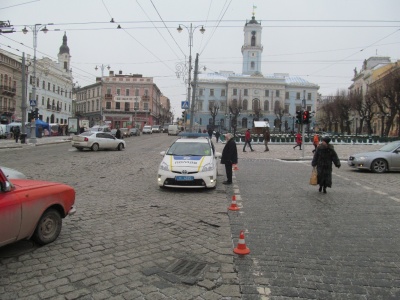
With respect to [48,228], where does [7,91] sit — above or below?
above

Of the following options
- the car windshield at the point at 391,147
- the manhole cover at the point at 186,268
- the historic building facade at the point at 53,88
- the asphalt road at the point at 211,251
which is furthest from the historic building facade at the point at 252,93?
the manhole cover at the point at 186,268

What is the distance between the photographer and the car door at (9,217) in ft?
14.4

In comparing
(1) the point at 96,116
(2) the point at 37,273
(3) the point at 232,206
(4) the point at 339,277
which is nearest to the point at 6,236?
(2) the point at 37,273

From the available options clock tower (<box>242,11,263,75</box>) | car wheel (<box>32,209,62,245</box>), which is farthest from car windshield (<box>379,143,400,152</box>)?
clock tower (<box>242,11,263,75</box>)

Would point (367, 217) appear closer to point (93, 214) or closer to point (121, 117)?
point (93, 214)

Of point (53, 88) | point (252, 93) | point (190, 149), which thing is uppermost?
point (252, 93)

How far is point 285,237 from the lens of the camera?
19.7ft

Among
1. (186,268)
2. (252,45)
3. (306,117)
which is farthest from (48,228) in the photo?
(252,45)

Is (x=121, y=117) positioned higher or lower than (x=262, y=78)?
lower

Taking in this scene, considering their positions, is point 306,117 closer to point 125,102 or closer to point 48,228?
point 48,228

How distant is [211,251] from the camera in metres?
5.32

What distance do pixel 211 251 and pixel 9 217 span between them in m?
2.68

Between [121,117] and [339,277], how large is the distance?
302 ft

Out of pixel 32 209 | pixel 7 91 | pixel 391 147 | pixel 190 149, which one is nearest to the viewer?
pixel 32 209
